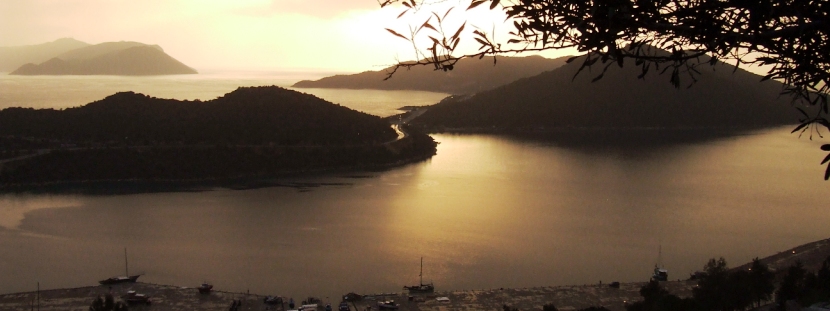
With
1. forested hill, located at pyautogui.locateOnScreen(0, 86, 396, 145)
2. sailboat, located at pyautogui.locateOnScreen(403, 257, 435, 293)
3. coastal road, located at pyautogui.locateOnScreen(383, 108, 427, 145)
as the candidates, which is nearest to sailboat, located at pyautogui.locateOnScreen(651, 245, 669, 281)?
sailboat, located at pyautogui.locateOnScreen(403, 257, 435, 293)

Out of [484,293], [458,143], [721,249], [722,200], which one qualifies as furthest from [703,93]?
[484,293]

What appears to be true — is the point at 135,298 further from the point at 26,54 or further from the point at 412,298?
the point at 26,54

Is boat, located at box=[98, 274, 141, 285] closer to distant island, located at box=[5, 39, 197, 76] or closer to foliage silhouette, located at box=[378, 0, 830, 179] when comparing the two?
foliage silhouette, located at box=[378, 0, 830, 179]

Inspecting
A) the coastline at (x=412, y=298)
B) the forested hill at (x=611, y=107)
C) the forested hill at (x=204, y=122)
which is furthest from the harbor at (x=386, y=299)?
the forested hill at (x=611, y=107)

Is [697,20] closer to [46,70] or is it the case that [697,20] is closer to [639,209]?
[639,209]

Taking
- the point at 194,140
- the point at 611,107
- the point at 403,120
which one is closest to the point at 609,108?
the point at 611,107
